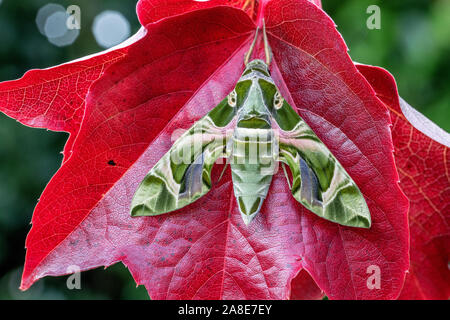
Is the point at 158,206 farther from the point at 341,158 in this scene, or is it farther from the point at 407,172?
the point at 407,172

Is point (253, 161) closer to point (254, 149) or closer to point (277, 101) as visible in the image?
point (254, 149)

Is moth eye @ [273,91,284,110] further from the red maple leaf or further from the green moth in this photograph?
the red maple leaf

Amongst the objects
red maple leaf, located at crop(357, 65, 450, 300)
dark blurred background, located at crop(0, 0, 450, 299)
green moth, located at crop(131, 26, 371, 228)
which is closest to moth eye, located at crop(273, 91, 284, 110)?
green moth, located at crop(131, 26, 371, 228)

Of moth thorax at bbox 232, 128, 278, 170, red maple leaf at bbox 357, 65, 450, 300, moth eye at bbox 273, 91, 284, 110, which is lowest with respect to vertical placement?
red maple leaf at bbox 357, 65, 450, 300

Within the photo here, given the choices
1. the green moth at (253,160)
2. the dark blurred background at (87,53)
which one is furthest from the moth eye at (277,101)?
the dark blurred background at (87,53)

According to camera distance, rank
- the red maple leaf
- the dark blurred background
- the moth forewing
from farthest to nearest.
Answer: the dark blurred background < the red maple leaf < the moth forewing

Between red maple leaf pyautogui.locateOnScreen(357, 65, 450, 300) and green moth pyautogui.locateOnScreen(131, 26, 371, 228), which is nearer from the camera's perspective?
green moth pyautogui.locateOnScreen(131, 26, 371, 228)
